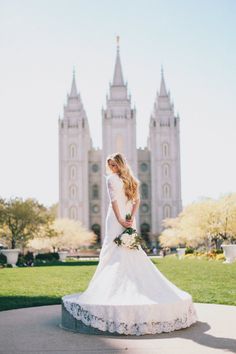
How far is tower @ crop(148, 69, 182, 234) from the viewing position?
76.1 m

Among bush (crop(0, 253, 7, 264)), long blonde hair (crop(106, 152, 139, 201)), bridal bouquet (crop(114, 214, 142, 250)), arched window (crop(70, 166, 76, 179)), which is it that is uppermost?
arched window (crop(70, 166, 76, 179))

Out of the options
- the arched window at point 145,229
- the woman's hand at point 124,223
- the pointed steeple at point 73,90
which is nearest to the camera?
the woman's hand at point 124,223

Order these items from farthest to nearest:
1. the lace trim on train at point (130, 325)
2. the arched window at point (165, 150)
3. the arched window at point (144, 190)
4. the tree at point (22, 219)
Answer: the arched window at point (144, 190) → the arched window at point (165, 150) → the tree at point (22, 219) → the lace trim on train at point (130, 325)

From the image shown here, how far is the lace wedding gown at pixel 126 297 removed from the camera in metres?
5.86

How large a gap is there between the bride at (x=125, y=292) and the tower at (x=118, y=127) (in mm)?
68279

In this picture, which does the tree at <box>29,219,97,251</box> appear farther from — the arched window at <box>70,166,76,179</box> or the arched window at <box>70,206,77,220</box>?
the arched window at <box>70,166,76,179</box>

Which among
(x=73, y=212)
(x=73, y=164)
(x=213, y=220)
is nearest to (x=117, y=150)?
(x=73, y=164)

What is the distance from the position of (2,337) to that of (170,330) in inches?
79.1

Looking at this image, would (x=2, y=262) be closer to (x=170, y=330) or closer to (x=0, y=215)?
(x=0, y=215)

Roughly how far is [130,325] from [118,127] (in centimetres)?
7104

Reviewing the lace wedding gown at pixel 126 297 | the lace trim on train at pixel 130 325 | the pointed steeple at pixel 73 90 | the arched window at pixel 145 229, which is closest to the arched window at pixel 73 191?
the arched window at pixel 145 229

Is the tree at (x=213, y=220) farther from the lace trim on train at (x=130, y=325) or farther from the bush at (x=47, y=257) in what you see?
the lace trim on train at (x=130, y=325)

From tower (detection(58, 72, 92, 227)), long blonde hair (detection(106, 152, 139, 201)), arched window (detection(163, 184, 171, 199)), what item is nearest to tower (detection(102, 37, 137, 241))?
tower (detection(58, 72, 92, 227))

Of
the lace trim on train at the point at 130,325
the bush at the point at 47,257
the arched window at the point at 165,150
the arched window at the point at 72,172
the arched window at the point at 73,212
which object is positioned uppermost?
the arched window at the point at 165,150
